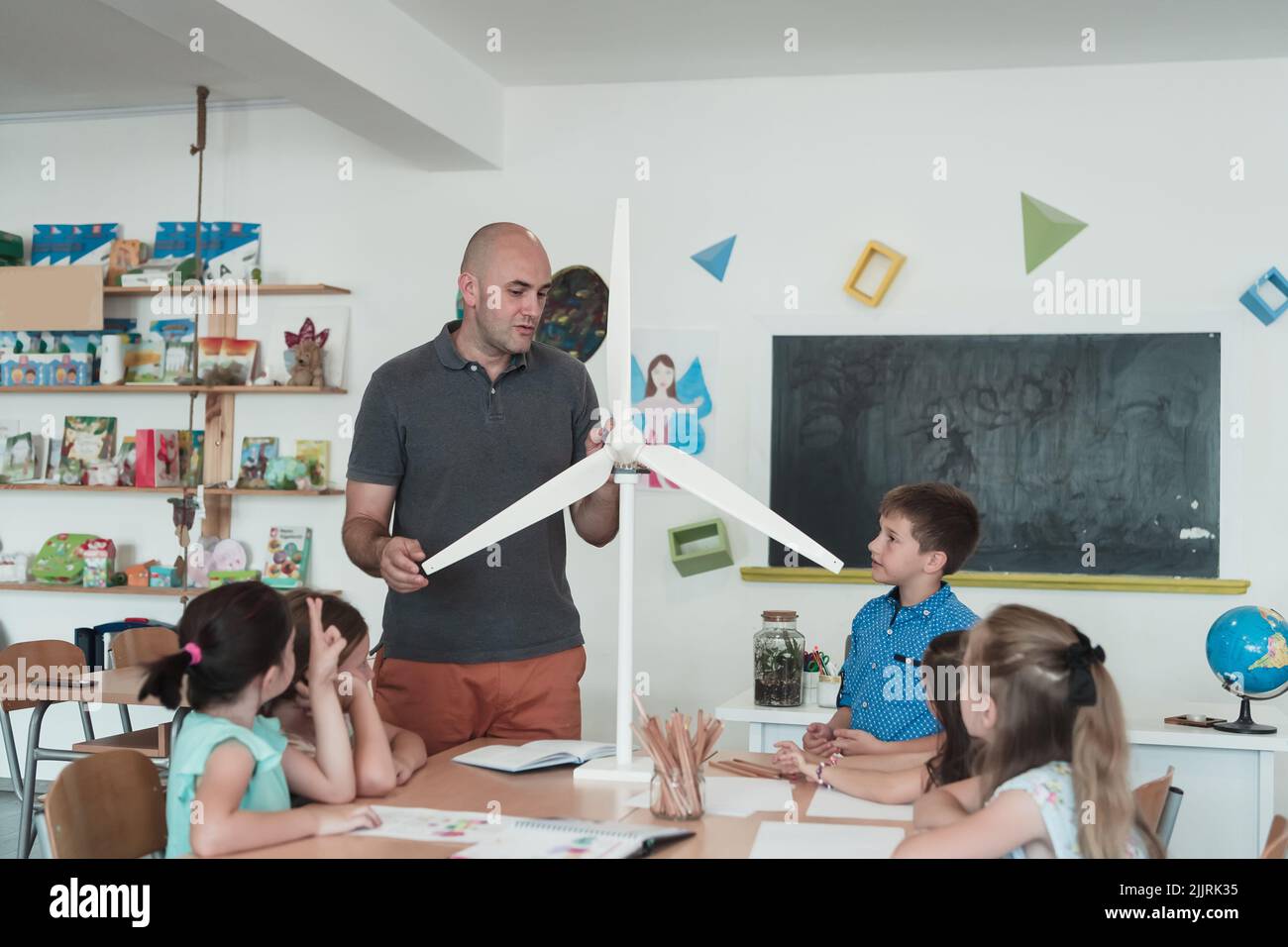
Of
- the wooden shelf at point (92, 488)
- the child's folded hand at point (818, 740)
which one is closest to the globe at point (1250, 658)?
the child's folded hand at point (818, 740)

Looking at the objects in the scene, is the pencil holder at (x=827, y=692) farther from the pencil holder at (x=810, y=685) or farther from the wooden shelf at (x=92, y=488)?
the wooden shelf at (x=92, y=488)

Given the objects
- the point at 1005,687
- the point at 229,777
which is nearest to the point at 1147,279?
the point at 1005,687

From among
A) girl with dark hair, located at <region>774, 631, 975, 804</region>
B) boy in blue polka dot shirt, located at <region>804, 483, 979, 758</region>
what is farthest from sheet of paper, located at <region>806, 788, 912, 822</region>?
boy in blue polka dot shirt, located at <region>804, 483, 979, 758</region>

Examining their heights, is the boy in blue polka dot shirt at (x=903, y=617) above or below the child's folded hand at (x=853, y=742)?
above

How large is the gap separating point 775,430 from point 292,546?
1862 millimetres

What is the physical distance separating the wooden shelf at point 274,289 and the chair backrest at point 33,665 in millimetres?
1424

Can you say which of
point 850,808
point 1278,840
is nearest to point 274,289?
point 850,808

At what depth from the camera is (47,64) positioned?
4484mm

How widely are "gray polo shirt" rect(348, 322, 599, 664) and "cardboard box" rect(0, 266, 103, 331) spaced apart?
2.72 meters

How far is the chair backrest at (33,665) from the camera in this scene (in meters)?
3.84

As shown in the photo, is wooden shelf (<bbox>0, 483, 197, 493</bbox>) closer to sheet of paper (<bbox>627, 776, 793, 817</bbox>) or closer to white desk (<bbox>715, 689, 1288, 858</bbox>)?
white desk (<bbox>715, 689, 1288, 858</bbox>)

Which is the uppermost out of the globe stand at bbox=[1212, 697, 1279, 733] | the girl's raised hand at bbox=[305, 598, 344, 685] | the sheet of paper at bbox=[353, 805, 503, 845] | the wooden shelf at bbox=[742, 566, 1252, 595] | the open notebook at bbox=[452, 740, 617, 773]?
the girl's raised hand at bbox=[305, 598, 344, 685]

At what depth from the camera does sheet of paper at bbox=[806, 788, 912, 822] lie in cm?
189

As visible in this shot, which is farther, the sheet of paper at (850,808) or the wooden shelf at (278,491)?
the wooden shelf at (278,491)
